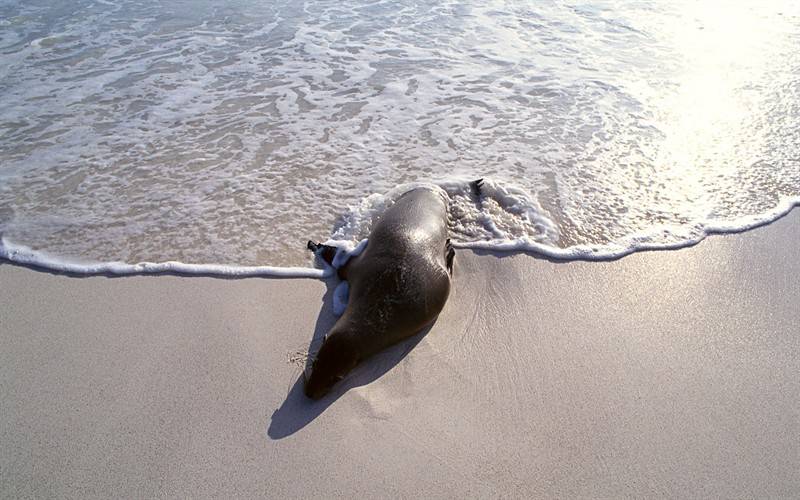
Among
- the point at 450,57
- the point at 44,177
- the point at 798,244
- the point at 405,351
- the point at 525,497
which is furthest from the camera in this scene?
the point at 450,57

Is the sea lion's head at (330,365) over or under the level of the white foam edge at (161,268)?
over

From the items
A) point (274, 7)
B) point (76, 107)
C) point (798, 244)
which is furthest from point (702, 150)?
point (274, 7)

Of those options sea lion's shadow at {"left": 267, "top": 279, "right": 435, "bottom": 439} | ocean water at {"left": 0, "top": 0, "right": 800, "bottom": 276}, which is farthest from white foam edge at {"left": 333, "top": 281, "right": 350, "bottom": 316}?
ocean water at {"left": 0, "top": 0, "right": 800, "bottom": 276}

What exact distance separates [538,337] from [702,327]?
973mm

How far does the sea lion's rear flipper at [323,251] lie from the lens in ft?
12.1

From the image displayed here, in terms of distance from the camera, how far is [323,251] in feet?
12.2

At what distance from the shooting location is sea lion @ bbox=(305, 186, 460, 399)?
276 centimetres

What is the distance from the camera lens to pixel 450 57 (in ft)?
23.3

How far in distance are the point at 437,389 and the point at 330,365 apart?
57 cm

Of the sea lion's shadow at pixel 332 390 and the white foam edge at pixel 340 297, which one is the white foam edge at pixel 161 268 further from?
the sea lion's shadow at pixel 332 390

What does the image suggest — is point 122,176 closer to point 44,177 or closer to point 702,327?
point 44,177

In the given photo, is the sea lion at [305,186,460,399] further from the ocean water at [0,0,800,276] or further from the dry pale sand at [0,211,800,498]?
the ocean water at [0,0,800,276]

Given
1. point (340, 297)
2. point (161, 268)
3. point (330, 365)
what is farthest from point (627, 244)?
point (161, 268)

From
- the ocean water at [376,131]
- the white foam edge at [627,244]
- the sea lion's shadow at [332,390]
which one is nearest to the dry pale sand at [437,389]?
the sea lion's shadow at [332,390]
